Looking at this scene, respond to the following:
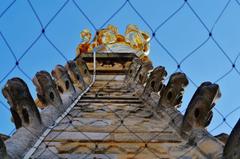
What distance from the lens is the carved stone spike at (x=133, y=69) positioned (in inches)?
350

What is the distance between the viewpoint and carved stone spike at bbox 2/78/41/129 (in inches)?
189

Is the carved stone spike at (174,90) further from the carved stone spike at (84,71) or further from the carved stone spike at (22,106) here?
the carved stone spike at (84,71)

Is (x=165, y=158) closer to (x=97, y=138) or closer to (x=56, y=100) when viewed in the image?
(x=97, y=138)

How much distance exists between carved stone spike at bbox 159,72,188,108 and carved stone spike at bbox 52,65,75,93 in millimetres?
1218

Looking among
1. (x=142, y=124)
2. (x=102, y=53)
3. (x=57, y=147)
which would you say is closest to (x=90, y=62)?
(x=102, y=53)

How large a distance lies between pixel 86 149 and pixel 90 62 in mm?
6034

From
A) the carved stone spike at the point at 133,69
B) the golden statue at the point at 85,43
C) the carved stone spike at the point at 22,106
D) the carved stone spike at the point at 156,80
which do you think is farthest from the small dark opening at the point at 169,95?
the golden statue at the point at 85,43

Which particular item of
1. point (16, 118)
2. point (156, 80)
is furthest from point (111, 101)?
point (16, 118)

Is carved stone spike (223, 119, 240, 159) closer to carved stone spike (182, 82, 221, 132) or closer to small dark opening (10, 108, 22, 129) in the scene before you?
carved stone spike (182, 82, 221, 132)

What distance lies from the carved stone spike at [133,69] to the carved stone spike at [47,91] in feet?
8.65

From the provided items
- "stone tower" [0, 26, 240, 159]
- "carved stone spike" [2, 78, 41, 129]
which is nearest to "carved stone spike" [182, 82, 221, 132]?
"stone tower" [0, 26, 240, 159]

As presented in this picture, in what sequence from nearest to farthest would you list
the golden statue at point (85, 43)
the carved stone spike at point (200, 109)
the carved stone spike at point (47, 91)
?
the carved stone spike at point (200, 109), the carved stone spike at point (47, 91), the golden statue at point (85, 43)

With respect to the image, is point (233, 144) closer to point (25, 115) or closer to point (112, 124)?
point (112, 124)

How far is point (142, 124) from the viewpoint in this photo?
518 cm
